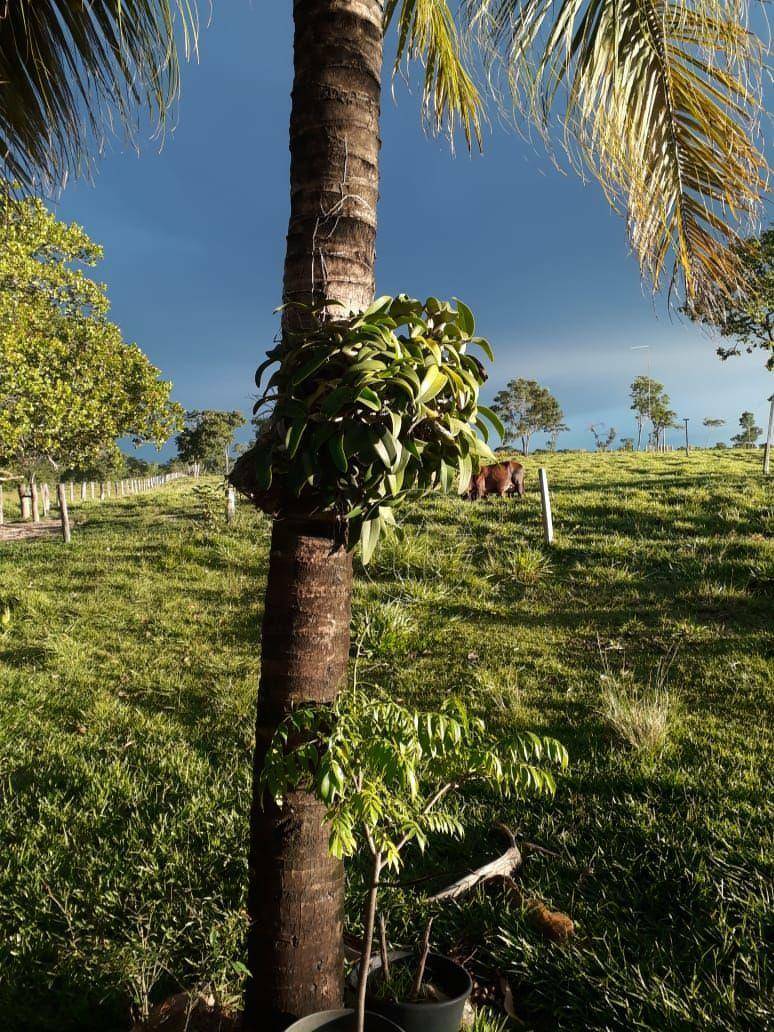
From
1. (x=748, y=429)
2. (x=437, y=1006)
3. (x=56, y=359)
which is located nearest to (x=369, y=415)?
(x=437, y=1006)

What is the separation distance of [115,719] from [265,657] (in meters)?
4.10

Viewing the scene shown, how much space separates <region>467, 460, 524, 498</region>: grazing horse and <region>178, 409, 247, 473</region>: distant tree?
39.8 m

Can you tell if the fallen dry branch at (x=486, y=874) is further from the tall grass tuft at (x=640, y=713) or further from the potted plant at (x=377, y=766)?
the tall grass tuft at (x=640, y=713)

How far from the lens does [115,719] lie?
521 centimetres

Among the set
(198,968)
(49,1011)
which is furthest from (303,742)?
(49,1011)

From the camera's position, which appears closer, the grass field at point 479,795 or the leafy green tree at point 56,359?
the grass field at point 479,795

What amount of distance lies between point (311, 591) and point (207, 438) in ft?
167

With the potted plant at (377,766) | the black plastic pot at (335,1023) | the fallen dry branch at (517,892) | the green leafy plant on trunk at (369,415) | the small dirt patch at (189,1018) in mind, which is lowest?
the fallen dry branch at (517,892)

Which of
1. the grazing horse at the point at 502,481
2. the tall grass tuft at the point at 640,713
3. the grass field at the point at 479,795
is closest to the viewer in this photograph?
the grass field at the point at 479,795

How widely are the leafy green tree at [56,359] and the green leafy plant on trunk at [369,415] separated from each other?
534 inches

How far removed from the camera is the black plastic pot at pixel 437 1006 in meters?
1.94

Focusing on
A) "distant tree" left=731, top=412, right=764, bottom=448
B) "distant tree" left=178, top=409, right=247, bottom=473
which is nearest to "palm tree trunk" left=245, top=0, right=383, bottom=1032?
"distant tree" left=178, top=409, right=247, bottom=473

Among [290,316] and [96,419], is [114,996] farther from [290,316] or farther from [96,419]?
[96,419]

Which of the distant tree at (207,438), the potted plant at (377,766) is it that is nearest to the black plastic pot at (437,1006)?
the potted plant at (377,766)
